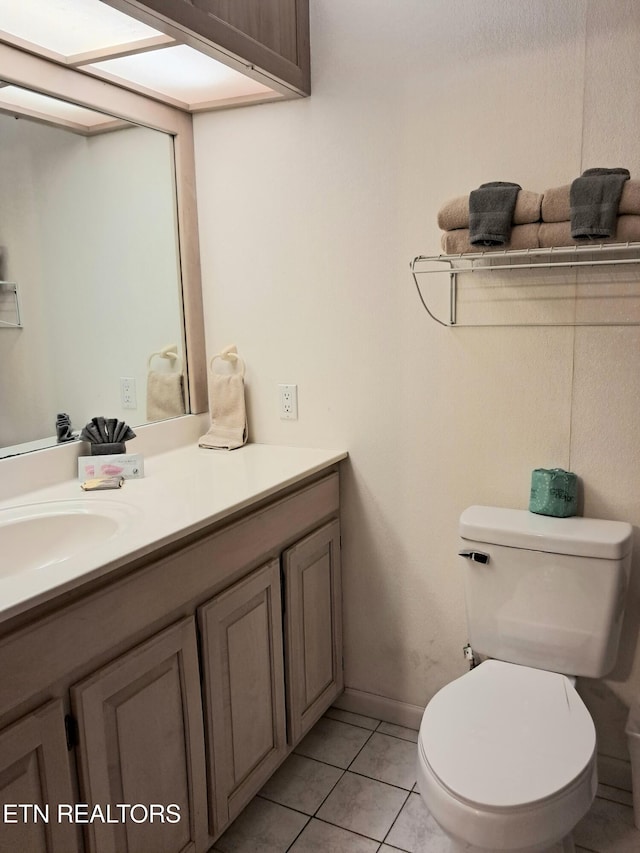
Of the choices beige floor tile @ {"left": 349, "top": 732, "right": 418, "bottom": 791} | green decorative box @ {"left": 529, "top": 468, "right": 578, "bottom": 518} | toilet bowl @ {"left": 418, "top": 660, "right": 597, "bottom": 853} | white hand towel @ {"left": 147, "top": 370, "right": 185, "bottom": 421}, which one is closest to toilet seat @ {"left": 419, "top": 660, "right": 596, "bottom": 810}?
toilet bowl @ {"left": 418, "top": 660, "right": 597, "bottom": 853}

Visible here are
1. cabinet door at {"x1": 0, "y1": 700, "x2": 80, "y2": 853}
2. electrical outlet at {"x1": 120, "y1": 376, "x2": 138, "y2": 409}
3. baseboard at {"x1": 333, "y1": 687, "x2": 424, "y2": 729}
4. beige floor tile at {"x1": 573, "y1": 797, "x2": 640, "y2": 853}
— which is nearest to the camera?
cabinet door at {"x1": 0, "y1": 700, "x2": 80, "y2": 853}

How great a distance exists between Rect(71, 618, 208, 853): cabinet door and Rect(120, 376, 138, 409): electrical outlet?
849 mm

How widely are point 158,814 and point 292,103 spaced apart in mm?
1948

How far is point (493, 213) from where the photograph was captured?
5.26ft

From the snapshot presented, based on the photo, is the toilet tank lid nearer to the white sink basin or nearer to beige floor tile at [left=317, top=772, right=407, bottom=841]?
beige floor tile at [left=317, top=772, right=407, bottom=841]

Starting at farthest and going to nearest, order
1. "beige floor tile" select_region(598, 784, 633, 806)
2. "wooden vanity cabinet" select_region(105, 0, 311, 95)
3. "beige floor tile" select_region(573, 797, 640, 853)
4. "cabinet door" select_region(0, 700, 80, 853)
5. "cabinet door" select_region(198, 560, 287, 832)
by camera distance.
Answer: "beige floor tile" select_region(598, 784, 633, 806) < "beige floor tile" select_region(573, 797, 640, 853) < "cabinet door" select_region(198, 560, 287, 832) < "wooden vanity cabinet" select_region(105, 0, 311, 95) < "cabinet door" select_region(0, 700, 80, 853)

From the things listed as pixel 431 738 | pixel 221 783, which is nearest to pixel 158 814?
pixel 221 783

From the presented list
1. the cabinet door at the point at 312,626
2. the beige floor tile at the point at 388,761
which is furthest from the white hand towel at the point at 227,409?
the beige floor tile at the point at 388,761

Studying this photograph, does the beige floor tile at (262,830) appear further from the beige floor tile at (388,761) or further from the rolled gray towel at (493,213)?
the rolled gray towel at (493,213)

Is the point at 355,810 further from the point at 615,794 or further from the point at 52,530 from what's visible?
the point at 52,530

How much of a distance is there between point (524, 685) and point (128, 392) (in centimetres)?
142

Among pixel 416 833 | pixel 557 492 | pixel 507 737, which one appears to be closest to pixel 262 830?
pixel 416 833

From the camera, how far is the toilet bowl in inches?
50.3

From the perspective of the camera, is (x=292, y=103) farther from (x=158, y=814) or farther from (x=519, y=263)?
(x=158, y=814)
